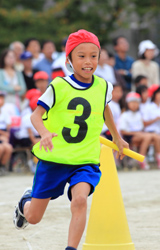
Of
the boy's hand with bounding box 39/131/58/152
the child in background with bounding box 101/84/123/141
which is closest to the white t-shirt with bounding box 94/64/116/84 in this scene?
the child in background with bounding box 101/84/123/141

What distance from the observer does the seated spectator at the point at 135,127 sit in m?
12.0

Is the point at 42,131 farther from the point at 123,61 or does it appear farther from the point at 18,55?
the point at 123,61

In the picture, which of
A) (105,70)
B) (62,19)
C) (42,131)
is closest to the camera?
(42,131)

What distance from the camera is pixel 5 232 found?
5602mm

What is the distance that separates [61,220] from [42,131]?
2184mm

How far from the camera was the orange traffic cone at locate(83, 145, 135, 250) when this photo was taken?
4.65 m

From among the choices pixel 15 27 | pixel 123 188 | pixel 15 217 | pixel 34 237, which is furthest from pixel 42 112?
pixel 15 27

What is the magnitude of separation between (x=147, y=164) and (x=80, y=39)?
8121 mm

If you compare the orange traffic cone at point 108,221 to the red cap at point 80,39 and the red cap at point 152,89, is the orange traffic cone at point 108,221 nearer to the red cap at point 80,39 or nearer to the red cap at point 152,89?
the red cap at point 80,39

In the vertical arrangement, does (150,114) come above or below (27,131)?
below

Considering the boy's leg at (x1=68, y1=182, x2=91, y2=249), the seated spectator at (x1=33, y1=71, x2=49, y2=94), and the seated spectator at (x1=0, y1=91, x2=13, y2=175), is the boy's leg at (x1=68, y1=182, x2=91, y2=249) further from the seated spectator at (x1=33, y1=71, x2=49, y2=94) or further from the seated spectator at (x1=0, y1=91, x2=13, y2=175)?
the seated spectator at (x1=33, y1=71, x2=49, y2=94)

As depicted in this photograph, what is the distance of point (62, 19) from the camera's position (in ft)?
59.6

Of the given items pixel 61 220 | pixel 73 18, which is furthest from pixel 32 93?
pixel 73 18

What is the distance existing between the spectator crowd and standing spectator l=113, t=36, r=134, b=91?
0.08ft
